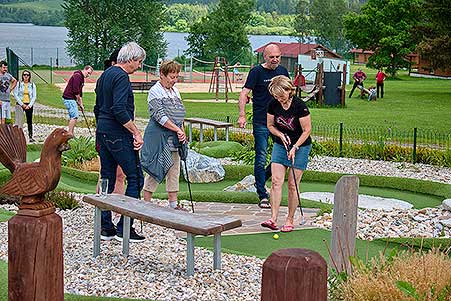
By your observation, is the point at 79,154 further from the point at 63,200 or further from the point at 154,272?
the point at 154,272

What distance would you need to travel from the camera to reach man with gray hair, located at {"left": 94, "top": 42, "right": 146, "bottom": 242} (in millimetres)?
7047

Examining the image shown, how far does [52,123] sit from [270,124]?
45.7ft

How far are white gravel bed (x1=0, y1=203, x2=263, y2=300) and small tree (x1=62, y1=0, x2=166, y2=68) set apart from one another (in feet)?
169

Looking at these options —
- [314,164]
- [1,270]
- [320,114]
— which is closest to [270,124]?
[1,270]

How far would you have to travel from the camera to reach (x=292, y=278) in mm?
1913

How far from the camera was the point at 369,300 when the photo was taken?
16.1 ft

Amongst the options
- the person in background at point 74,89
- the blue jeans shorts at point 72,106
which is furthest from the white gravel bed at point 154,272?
the blue jeans shorts at point 72,106

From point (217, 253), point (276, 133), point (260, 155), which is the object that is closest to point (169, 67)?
point (276, 133)

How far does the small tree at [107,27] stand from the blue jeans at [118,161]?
51.3 m

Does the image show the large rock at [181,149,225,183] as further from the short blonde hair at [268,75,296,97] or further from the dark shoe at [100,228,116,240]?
the dark shoe at [100,228,116,240]

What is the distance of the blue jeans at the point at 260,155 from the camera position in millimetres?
9344

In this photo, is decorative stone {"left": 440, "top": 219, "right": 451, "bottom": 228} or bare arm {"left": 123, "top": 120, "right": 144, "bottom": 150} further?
decorative stone {"left": 440, "top": 219, "right": 451, "bottom": 228}

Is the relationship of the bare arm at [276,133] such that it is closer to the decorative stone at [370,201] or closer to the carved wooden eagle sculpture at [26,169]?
the decorative stone at [370,201]

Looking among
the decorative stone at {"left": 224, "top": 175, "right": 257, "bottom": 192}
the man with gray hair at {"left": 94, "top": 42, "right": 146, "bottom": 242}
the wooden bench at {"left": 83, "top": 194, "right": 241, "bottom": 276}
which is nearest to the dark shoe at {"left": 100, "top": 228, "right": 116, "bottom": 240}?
the man with gray hair at {"left": 94, "top": 42, "right": 146, "bottom": 242}
